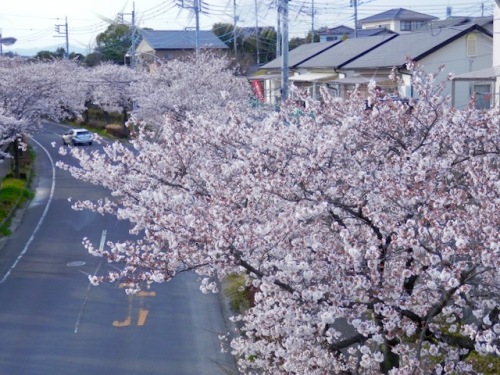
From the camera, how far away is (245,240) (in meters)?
5.86

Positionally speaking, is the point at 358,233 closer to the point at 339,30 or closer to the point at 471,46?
the point at 471,46

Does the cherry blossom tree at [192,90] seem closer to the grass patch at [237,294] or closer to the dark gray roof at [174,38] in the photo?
the grass patch at [237,294]

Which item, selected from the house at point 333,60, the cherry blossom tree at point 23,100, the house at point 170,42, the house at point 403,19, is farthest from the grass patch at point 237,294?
the house at point 403,19

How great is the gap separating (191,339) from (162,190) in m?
5.74

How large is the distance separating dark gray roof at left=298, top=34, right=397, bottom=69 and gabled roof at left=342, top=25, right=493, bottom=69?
0.86 m

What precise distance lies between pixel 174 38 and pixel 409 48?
33.8m

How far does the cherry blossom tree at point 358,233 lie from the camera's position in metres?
5.38

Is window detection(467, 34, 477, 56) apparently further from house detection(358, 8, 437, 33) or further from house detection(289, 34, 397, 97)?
house detection(358, 8, 437, 33)

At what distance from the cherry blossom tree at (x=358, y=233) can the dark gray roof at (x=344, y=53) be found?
22210mm

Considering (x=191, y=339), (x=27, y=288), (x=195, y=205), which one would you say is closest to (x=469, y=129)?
(x=195, y=205)

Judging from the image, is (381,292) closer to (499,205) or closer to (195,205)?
(499,205)

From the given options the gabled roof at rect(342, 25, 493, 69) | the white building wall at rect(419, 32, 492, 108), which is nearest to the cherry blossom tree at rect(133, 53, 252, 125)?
the gabled roof at rect(342, 25, 493, 69)

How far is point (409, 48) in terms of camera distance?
2691 centimetres

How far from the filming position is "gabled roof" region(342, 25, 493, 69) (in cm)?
2552
